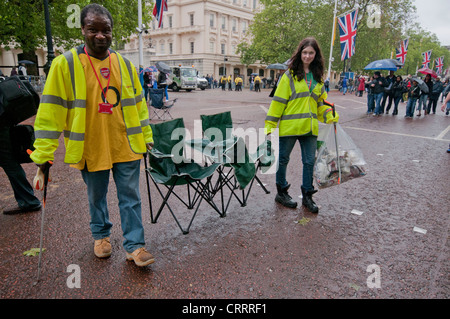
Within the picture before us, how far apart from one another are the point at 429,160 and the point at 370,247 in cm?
452

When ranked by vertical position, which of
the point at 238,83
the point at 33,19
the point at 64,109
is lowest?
the point at 64,109

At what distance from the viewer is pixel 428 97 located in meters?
15.6

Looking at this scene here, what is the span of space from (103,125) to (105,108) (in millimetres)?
130

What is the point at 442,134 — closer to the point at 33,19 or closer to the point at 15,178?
the point at 15,178

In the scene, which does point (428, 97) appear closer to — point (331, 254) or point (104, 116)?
point (331, 254)

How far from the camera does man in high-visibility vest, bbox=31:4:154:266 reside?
7.39ft

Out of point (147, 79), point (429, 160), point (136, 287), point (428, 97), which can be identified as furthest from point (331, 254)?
point (428, 97)

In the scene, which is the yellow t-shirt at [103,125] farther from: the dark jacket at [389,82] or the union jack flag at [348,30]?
the union jack flag at [348,30]

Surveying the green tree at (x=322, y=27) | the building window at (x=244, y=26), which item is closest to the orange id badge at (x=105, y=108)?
the green tree at (x=322, y=27)

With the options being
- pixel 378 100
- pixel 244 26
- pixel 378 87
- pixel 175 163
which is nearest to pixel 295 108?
pixel 175 163

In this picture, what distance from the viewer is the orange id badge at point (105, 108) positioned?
7.76ft

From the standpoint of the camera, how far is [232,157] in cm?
355

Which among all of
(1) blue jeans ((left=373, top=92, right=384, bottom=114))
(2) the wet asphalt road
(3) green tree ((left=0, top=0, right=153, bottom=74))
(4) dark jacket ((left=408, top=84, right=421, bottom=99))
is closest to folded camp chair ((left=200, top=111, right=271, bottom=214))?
(2) the wet asphalt road

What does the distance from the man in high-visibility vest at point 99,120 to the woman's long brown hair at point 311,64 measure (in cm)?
187
